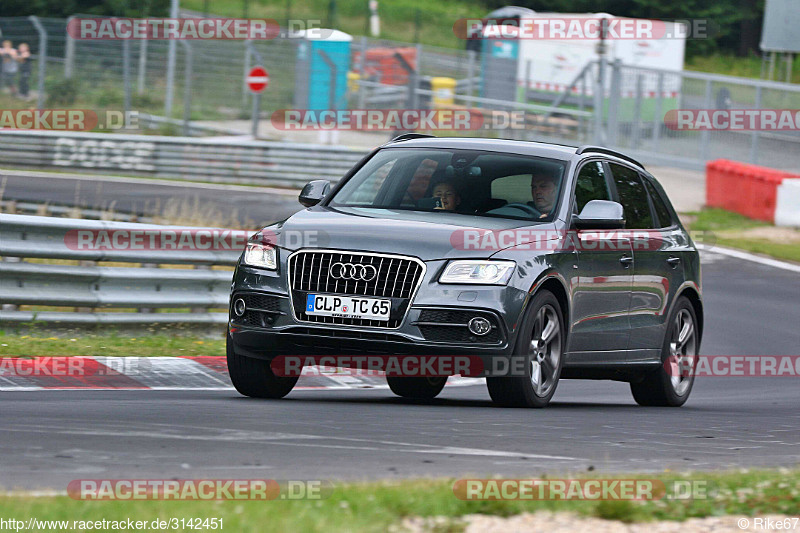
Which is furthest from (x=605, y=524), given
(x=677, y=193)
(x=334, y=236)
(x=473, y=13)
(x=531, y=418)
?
(x=473, y=13)

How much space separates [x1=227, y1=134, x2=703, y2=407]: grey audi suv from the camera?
834cm

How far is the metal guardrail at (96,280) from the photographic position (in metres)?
11.2

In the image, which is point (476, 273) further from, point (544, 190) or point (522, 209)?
point (544, 190)

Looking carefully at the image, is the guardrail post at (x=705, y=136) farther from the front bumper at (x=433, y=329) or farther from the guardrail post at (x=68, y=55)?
the front bumper at (x=433, y=329)

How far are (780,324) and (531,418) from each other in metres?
8.36

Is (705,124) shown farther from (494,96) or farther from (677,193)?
(494,96)

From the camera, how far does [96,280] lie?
11594mm

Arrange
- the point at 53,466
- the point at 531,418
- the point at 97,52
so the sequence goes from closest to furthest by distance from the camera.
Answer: the point at 53,466
the point at 531,418
the point at 97,52

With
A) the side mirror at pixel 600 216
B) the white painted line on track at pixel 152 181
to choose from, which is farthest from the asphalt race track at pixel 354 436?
the white painted line on track at pixel 152 181

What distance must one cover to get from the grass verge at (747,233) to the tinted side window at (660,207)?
1005 centimetres

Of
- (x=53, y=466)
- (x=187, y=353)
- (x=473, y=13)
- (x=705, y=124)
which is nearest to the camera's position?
(x=53, y=466)

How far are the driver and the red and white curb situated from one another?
243cm

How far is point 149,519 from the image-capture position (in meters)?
4.59

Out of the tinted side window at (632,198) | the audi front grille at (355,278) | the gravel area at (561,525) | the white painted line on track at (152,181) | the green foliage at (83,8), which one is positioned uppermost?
the green foliage at (83,8)
